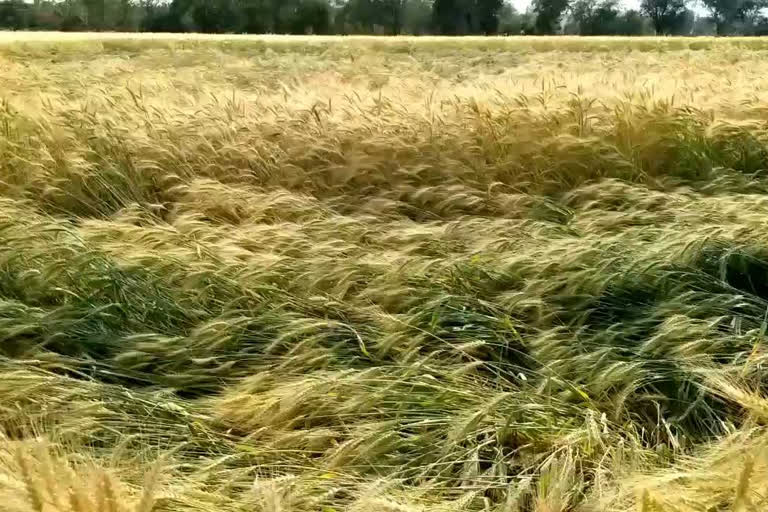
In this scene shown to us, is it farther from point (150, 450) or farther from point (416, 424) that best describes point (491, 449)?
point (150, 450)

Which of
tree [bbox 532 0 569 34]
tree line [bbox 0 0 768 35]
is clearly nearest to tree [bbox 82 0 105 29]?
tree line [bbox 0 0 768 35]

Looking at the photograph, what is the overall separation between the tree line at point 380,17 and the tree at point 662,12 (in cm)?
8

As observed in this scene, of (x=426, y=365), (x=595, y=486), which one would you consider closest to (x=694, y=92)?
(x=426, y=365)

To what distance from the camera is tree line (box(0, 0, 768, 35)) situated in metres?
42.0

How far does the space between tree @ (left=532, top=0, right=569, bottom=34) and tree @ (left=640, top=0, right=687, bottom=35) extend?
9.91 m

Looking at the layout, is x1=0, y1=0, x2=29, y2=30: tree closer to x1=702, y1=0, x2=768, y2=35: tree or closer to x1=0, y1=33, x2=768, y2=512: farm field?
x1=0, y1=33, x2=768, y2=512: farm field


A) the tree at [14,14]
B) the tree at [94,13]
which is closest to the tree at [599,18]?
the tree at [94,13]

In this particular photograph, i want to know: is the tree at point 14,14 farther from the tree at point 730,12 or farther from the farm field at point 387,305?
the tree at point 730,12

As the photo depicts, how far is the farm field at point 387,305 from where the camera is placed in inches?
74.0

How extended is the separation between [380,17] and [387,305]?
48988 millimetres

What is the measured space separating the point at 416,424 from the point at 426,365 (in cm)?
36

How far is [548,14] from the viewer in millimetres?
49062

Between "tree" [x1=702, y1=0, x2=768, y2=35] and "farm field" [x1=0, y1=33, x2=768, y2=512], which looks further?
"tree" [x1=702, y1=0, x2=768, y2=35]

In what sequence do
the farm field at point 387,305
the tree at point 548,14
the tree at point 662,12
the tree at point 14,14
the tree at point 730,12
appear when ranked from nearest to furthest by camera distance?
the farm field at point 387,305 < the tree at point 14,14 < the tree at point 548,14 < the tree at point 662,12 < the tree at point 730,12
